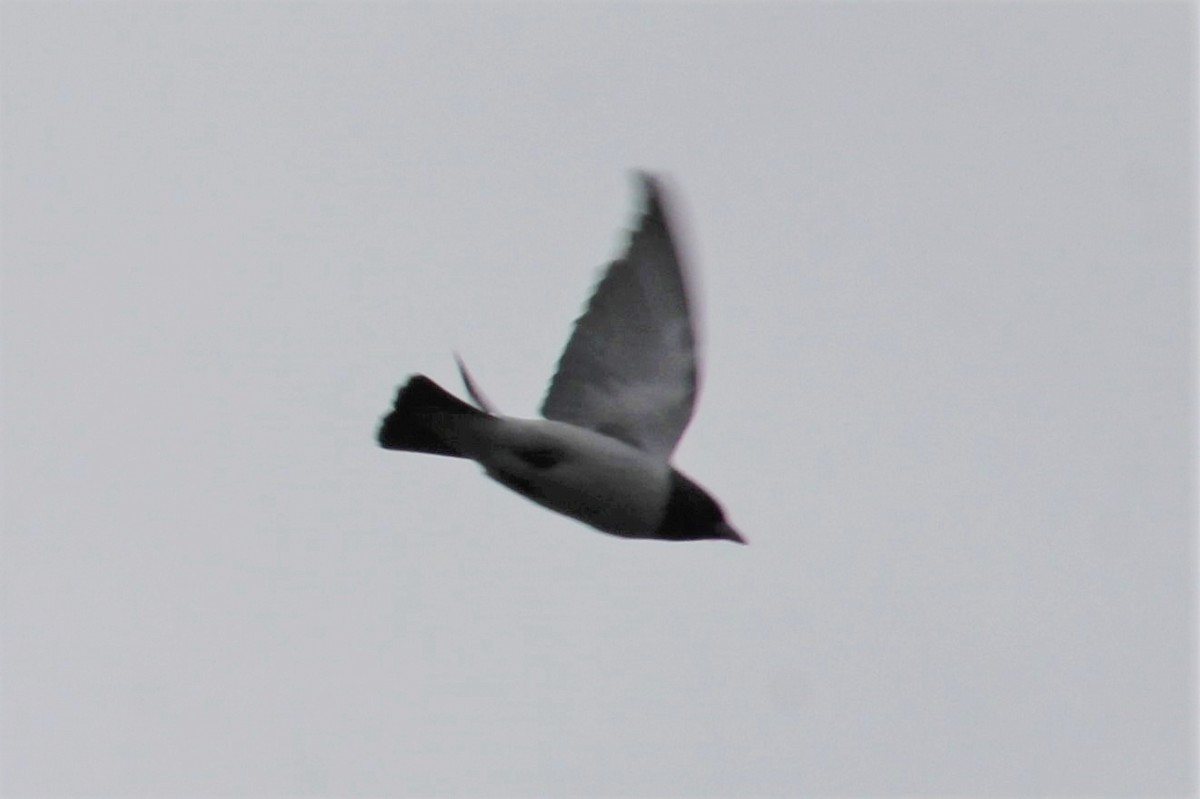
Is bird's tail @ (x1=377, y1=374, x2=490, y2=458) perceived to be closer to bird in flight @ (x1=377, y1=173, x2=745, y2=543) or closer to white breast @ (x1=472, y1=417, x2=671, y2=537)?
bird in flight @ (x1=377, y1=173, x2=745, y2=543)

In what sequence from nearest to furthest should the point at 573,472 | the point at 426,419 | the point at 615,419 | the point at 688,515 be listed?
the point at 573,472
the point at 426,419
the point at 688,515
the point at 615,419

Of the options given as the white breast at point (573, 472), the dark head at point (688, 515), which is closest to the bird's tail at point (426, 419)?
the white breast at point (573, 472)

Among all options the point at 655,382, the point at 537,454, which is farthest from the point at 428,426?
the point at 655,382

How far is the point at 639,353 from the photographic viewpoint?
952 cm

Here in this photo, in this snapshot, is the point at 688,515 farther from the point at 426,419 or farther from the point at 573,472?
the point at 426,419

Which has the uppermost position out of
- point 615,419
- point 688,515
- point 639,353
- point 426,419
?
point 639,353

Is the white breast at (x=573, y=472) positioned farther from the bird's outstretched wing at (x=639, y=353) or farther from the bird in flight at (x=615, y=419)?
the bird's outstretched wing at (x=639, y=353)

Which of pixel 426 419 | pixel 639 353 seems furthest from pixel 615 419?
pixel 426 419

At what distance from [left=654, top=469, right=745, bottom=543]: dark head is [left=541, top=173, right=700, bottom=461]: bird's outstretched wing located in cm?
26

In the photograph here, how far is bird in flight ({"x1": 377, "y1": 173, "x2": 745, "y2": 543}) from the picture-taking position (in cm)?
898

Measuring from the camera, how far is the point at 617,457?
912cm

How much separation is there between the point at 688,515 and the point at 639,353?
844mm

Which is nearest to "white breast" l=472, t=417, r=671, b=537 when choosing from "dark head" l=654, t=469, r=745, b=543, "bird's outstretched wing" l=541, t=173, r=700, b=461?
"dark head" l=654, t=469, r=745, b=543

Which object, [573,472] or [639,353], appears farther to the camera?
[639,353]
